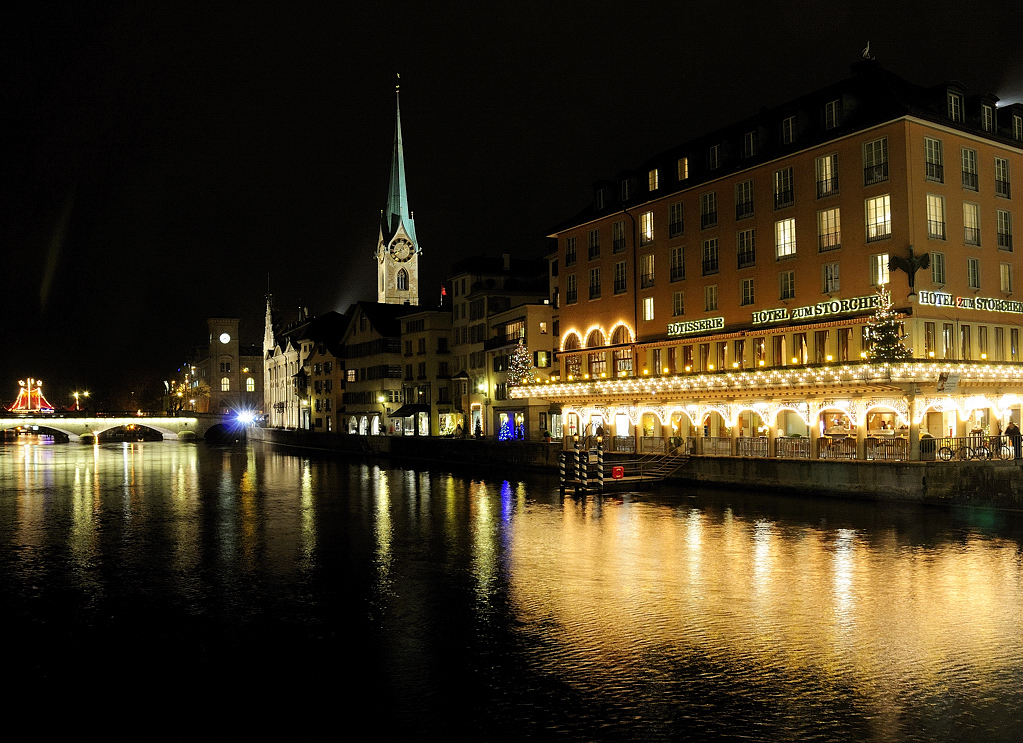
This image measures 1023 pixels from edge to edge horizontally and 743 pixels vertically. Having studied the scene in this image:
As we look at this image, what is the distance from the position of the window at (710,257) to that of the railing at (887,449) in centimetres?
1663

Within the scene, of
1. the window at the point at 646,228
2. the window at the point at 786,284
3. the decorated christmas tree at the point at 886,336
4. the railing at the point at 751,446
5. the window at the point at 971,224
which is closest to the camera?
the decorated christmas tree at the point at 886,336

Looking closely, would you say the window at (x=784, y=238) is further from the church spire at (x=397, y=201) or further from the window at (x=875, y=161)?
the church spire at (x=397, y=201)

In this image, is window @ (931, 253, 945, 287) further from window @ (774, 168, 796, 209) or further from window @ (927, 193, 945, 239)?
window @ (774, 168, 796, 209)

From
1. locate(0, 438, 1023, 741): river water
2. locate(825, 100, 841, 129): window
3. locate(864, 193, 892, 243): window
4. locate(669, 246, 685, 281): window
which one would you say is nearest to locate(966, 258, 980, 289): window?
locate(864, 193, 892, 243): window

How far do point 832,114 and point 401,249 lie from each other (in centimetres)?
13019

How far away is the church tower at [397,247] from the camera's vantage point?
170 meters

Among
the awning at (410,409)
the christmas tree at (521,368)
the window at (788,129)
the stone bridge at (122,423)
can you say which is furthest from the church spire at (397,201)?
the window at (788,129)

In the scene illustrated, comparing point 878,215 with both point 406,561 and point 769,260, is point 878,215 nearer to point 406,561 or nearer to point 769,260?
point 769,260

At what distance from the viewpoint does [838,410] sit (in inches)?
1806

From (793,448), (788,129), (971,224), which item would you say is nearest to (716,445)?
(793,448)

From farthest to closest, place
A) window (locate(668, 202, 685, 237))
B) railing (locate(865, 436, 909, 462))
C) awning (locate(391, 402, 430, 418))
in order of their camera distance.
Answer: awning (locate(391, 402, 430, 418)) → window (locate(668, 202, 685, 237)) → railing (locate(865, 436, 909, 462))

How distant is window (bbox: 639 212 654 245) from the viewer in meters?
59.0

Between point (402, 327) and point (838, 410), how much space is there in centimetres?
6381

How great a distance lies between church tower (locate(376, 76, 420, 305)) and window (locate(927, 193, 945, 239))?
13187 centimetres
